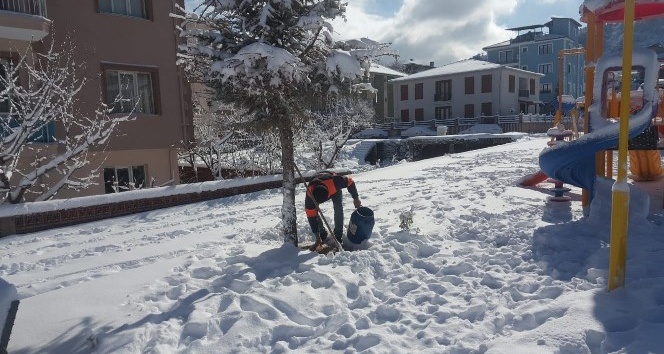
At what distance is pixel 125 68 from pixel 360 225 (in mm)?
9656

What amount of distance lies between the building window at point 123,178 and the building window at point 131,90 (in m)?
1.73

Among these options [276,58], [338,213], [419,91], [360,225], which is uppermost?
[419,91]

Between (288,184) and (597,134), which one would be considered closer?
(597,134)

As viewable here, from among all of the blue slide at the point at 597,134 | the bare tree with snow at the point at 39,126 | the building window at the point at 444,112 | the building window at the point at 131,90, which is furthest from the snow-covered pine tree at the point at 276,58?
the building window at the point at 444,112

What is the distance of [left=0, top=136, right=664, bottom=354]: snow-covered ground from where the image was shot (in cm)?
338

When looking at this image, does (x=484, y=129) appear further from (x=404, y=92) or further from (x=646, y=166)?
(x=646, y=166)

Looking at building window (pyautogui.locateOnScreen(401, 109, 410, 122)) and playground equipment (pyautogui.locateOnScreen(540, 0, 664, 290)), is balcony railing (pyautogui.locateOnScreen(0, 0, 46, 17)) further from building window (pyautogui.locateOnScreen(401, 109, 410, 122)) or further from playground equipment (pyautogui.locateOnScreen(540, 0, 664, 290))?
building window (pyautogui.locateOnScreen(401, 109, 410, 122))

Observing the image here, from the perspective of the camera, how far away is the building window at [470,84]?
41.5m

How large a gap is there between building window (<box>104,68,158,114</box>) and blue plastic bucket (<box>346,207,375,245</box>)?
337 inches

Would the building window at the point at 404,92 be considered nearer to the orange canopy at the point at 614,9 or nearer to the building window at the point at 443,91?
the building window at the point at 443,91

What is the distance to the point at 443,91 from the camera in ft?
143

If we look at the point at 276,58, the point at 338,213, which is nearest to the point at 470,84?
the point at 338,213

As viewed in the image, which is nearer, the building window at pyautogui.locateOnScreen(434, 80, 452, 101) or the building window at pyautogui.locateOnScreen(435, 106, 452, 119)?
the building window at pyautogui.locateOnScreen(434, 80, 452, 101)

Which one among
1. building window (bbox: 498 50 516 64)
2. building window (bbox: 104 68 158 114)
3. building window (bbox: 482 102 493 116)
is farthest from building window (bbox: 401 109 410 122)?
building window (bbox: 104 68 158 114)
